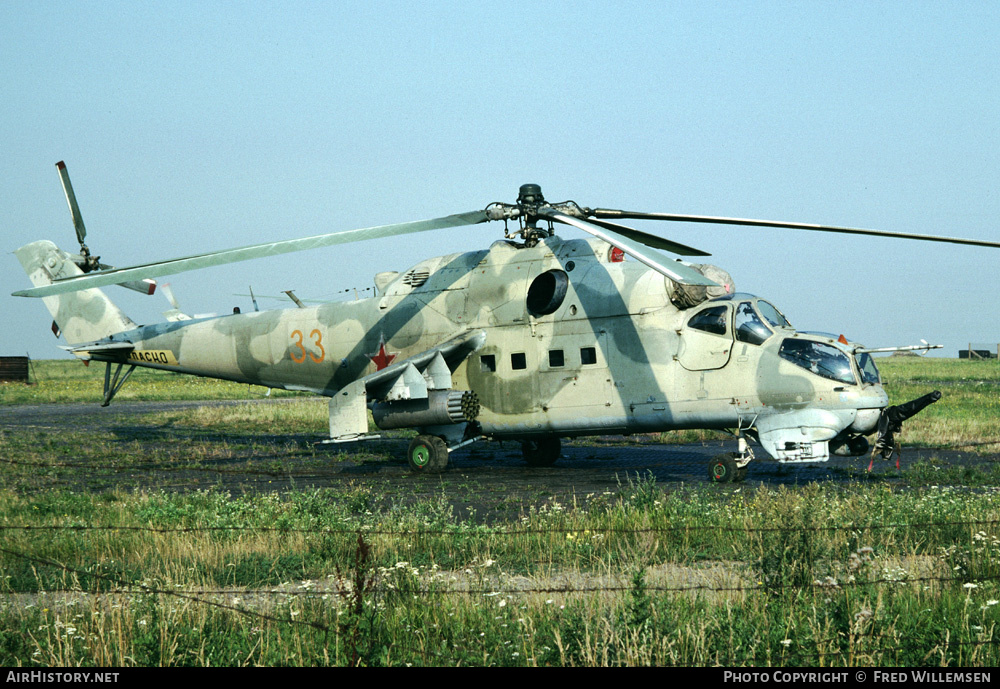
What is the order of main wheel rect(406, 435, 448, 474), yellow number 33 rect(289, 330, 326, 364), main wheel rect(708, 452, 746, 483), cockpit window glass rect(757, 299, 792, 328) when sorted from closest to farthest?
main wheel rect(708, 452, 746, 483), cockpit window glass rect(757, 299, 792, 328), main wheel rect(406, 435, 448, 474), yellow number 33 rect(289, 330, 326, 364)

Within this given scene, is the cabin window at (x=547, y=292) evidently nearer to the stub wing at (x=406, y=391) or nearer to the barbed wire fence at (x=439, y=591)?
the stub wing at (x=406, y=391)

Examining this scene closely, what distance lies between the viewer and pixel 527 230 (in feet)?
55.6

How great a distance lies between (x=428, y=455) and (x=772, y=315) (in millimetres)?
7145

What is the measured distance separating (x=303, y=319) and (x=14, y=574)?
11.3 metres

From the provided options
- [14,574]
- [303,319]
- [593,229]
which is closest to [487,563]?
[14,574]

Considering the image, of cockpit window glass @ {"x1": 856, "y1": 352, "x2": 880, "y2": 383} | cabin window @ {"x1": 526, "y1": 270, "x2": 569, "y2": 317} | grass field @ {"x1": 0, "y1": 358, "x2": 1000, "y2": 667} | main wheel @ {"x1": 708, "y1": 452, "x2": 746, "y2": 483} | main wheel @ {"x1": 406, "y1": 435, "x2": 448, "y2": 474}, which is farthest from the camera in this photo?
main wheel @ {"x1": 406, "y1": 435, "x2": 448, "y2": 474}

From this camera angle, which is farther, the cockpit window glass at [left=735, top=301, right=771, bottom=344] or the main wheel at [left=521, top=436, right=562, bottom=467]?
the main wheel at [left=521, top=436, right=562, bottom=467]

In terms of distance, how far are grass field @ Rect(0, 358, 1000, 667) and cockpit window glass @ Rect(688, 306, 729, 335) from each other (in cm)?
285

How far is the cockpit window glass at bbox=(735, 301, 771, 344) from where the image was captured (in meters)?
15.0

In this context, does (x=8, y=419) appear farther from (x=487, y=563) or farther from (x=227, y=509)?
(x=487, y=563)

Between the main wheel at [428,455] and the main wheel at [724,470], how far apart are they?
532 cm

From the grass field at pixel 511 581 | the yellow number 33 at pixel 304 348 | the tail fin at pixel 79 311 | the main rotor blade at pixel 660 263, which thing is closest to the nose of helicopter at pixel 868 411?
the grass field at pixel 511 581

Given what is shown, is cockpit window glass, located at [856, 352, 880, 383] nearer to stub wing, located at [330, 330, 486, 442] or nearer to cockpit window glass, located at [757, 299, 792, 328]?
cockpit window glass, located at [757, 299, 792, 328]

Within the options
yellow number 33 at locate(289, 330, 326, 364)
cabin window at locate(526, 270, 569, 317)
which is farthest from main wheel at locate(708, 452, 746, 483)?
yellow number 33 at locate(289, 330, 326, 364)
